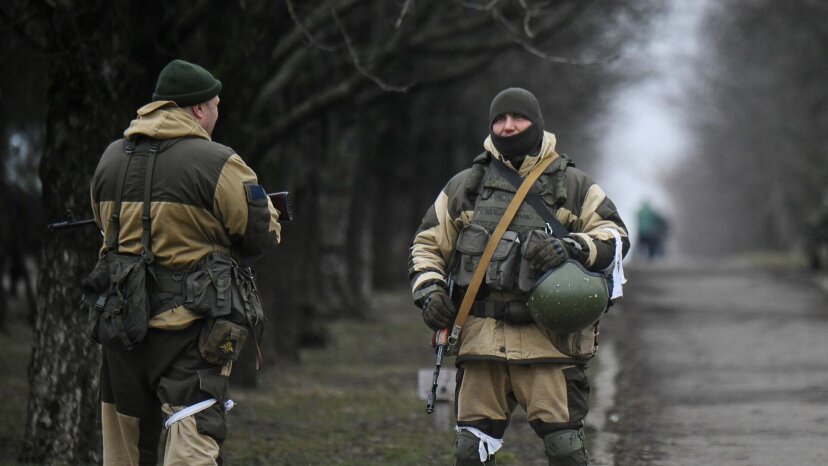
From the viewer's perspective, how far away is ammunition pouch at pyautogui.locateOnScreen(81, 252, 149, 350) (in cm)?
571

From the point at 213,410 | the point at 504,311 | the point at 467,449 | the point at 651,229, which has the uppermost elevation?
the point at 651,229

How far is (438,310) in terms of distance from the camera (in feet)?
20.7

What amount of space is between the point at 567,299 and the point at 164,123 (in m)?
1.86

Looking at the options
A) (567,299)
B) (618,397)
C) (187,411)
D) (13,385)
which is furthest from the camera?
(13,385)

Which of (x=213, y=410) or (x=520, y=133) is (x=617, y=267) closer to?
(x=520, y=133)

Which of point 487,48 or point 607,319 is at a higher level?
point 487,48

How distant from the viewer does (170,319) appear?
5.76 metres

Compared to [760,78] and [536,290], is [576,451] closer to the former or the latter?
[536,290]

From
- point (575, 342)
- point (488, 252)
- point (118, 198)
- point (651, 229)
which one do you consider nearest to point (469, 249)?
point (488, 252)

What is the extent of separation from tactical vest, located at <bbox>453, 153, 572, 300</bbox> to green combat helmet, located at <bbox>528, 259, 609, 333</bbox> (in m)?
0.10

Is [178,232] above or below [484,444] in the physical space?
above

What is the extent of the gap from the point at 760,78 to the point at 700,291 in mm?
18672

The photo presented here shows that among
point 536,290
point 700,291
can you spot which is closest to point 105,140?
point 536,290

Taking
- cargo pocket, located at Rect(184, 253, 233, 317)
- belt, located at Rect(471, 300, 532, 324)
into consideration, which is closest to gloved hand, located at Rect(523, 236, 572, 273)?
belt, located at Rect(471, 300, 532, 324)
